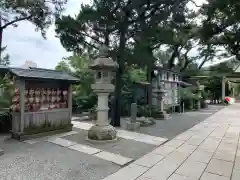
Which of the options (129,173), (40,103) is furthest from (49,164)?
(40,103)

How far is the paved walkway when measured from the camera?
3.40m

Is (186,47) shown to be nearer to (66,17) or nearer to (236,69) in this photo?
(236,69)

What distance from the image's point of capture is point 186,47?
19.1 meters

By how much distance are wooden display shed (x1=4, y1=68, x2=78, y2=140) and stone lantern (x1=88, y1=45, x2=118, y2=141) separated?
1.13 meters

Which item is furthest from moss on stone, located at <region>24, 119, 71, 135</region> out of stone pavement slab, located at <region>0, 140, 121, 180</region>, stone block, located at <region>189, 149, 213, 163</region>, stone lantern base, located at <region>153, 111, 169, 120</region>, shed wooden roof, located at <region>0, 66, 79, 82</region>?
stone lantern base, located at <region>153, 111, 169, 120</region>

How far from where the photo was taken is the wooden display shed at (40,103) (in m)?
5.36

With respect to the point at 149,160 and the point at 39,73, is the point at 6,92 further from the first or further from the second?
the point at 149,160

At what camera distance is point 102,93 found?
5.66 metres

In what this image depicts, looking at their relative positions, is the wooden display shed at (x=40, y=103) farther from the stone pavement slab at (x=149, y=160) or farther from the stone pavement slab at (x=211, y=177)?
the stone pavement slab at (x=211, y=177)

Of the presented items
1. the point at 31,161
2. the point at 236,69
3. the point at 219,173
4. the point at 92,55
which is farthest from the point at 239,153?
the point at 236,69

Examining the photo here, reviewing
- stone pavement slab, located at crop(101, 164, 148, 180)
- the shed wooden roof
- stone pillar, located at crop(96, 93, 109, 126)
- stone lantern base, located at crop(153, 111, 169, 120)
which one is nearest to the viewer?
stone pavement slab, located at crop(101, 164, 148, 180)

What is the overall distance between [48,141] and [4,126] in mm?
1735

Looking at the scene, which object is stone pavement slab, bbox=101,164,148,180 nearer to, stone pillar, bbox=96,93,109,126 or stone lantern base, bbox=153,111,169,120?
stone pillar, bbox=96,93,109,126

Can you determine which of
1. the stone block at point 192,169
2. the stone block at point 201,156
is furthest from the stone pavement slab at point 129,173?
the stone block at point 201,156
